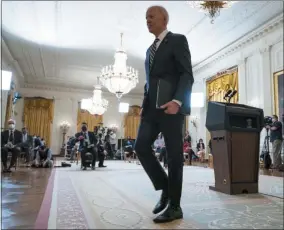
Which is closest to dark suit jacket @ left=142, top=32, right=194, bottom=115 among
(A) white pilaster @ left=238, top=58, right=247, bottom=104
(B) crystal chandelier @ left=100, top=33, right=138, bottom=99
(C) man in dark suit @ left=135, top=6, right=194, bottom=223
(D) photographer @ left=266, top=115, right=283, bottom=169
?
(C) man in dark suit @ left=135, top=6, right=194, bottom=223

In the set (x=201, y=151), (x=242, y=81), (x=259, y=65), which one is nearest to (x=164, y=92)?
(x=259, y=65)

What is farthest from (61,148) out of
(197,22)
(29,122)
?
(197,22)

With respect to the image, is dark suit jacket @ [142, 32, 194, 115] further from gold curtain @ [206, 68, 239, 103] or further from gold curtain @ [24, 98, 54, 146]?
gold curtain @ [24, 98, 54, 146]

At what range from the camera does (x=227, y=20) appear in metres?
5.66

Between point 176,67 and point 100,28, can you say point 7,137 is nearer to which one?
point 100,28

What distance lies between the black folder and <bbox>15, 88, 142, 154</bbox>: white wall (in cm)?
1081

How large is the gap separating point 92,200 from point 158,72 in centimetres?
103

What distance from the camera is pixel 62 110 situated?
11.6m

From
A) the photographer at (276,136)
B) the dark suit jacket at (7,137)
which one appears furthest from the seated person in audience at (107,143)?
the photographer at (276,136)

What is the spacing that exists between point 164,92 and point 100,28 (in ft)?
17.1

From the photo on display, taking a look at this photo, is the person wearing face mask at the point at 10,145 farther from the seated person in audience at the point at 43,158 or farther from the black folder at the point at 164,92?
the black folder at the point at 164,92

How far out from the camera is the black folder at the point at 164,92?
4.09 ft

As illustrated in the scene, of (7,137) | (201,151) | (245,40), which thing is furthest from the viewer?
(201,151)

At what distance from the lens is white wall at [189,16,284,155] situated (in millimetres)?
5512
